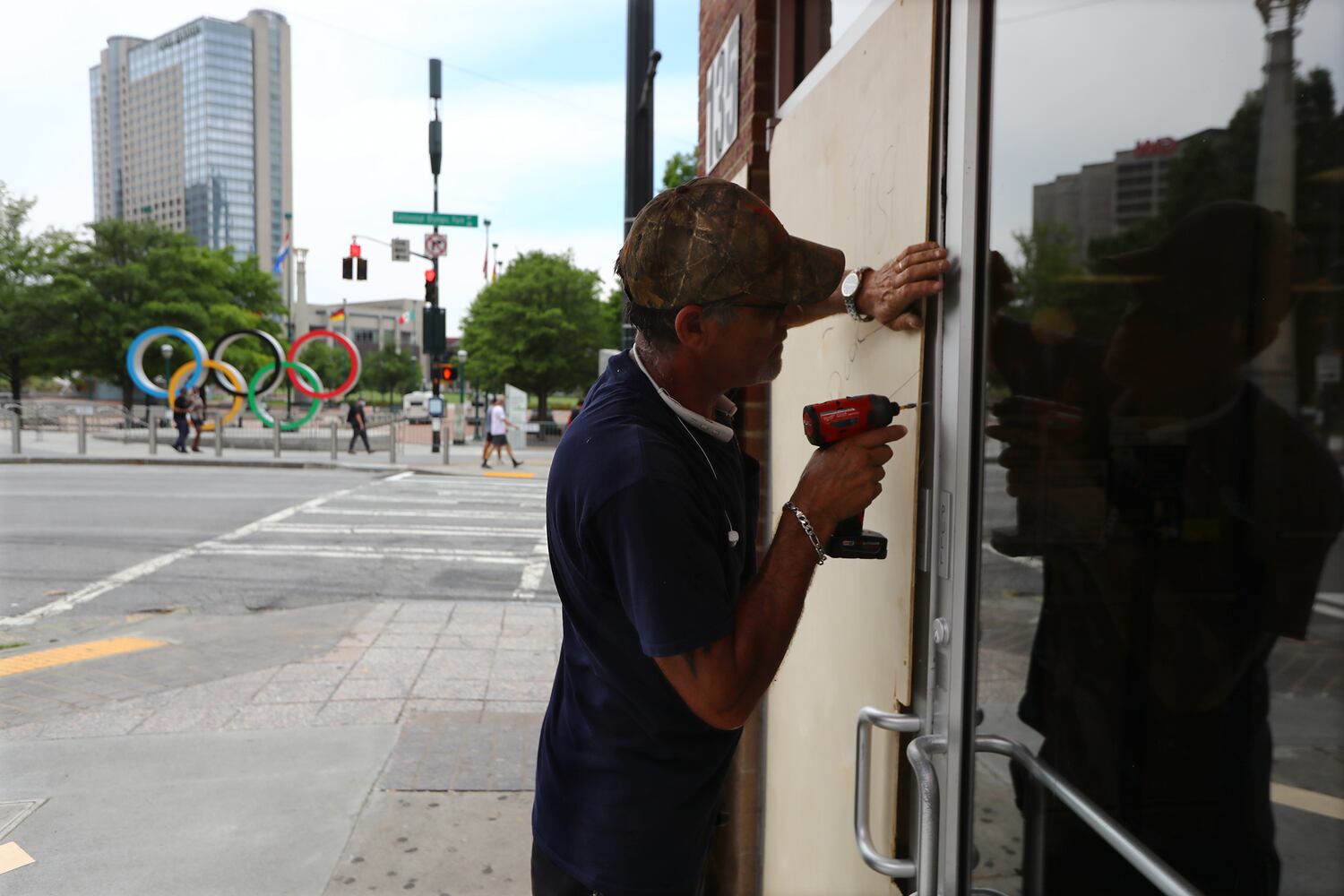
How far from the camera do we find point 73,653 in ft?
22.6

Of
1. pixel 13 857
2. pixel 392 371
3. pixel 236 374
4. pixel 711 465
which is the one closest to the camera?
pixel 711 465

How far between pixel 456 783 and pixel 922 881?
11.5 ft

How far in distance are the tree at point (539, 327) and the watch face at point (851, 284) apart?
38.7 meters

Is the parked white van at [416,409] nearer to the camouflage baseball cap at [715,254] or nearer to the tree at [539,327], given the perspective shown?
the tree at [539,327]

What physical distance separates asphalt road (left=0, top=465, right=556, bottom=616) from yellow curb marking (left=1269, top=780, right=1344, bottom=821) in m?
8.07

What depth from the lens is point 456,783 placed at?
4.63 metres

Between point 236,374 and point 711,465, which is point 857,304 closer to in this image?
point 711,465

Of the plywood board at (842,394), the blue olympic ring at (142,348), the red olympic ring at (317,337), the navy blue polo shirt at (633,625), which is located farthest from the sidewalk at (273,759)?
the blue olympic ring at (142,348)

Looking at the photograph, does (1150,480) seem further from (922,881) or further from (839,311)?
(922,881)

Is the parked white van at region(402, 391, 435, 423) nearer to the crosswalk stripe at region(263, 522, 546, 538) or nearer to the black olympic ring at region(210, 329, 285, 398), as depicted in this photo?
the black olympic ring at region(210, 329, 285, 398)

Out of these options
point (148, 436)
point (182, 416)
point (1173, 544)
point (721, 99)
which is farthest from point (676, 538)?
point (148, 436)

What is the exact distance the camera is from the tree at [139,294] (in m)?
40.7

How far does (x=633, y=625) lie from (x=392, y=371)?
85.9 meters

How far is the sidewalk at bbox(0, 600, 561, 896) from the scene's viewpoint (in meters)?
3.80
